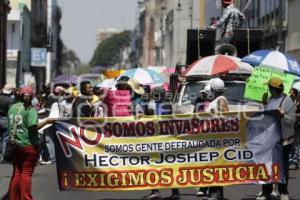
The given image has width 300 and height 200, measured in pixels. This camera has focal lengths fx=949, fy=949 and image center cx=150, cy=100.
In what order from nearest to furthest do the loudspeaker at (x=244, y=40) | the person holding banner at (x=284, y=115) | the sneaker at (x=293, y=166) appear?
the person holding banner at (x=284, y=115), the sneaker at (x=293, y=166), the loudspeaker at (x=244, y=40)

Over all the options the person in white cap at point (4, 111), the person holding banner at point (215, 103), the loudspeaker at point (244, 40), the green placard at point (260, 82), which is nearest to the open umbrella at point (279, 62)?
the green placard at point (260, 82)

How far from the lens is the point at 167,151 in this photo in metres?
13.4

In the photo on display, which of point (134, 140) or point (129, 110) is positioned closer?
point (134, 140)

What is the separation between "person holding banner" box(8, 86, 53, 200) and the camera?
12.7 m

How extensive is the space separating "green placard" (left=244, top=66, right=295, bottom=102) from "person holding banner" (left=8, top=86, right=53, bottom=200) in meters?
5.83

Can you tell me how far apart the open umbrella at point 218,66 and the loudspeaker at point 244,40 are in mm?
4495

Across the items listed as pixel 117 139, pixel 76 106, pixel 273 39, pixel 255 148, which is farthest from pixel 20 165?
pixel 273 39

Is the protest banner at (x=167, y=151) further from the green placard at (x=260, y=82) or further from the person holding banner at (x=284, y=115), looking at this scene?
the green placard at (x=260, y=82)

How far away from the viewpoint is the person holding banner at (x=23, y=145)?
12.7 m

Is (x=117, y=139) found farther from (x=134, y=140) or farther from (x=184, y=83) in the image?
(x=184, y=83)

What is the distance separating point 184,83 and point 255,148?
772 cm

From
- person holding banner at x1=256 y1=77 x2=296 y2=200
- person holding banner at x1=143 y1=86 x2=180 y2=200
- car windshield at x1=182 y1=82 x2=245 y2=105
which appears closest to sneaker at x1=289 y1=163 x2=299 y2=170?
car windshield at x1=182 y1=82 x2=245 y2=105

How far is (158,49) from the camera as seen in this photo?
351ft

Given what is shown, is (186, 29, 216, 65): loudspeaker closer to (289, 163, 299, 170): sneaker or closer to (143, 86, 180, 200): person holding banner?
(289, 163, 299, 170): sneaker
